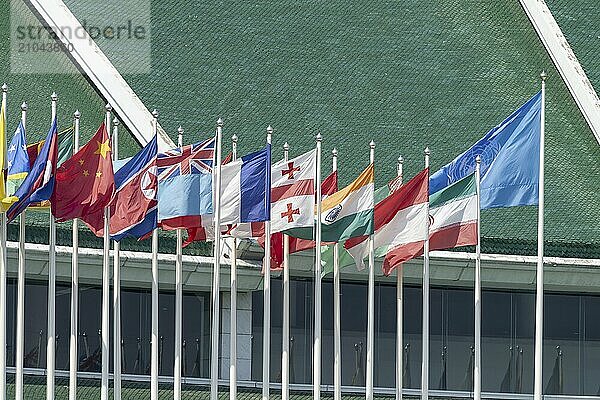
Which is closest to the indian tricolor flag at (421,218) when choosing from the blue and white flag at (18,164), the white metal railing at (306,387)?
the white metal railing at (306,387)

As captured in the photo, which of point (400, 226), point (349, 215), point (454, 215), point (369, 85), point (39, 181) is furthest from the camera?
point (369, 85)

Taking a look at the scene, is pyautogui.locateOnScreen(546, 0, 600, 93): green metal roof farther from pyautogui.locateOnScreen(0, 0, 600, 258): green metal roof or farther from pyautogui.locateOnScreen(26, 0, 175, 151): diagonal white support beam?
pyautogui.locateOnScreen(26, 0, 175, 151): diagonal white support beam

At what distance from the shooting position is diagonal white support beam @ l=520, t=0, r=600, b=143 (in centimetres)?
4653

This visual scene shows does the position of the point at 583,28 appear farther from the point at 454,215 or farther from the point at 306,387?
the point at 454,215

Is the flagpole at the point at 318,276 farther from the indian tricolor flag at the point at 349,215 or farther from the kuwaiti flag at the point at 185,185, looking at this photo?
the kuwaiti flag at the point at 185,185

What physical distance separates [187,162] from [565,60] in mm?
14717

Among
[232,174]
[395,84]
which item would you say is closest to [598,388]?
[395,84]

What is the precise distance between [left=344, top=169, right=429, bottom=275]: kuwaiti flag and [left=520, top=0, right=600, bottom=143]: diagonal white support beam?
1058 cm

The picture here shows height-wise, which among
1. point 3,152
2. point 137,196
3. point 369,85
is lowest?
point 137,196

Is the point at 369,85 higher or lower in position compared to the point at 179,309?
higher

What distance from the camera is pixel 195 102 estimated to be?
45.3m

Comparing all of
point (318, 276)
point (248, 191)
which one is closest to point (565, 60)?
point (318, 276)

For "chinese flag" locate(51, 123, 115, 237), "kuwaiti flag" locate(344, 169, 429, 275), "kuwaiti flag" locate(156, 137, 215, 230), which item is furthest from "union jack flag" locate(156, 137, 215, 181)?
"kuwaiti flag" locate(344, 169, 429, 275)

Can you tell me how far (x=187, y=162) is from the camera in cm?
3606
